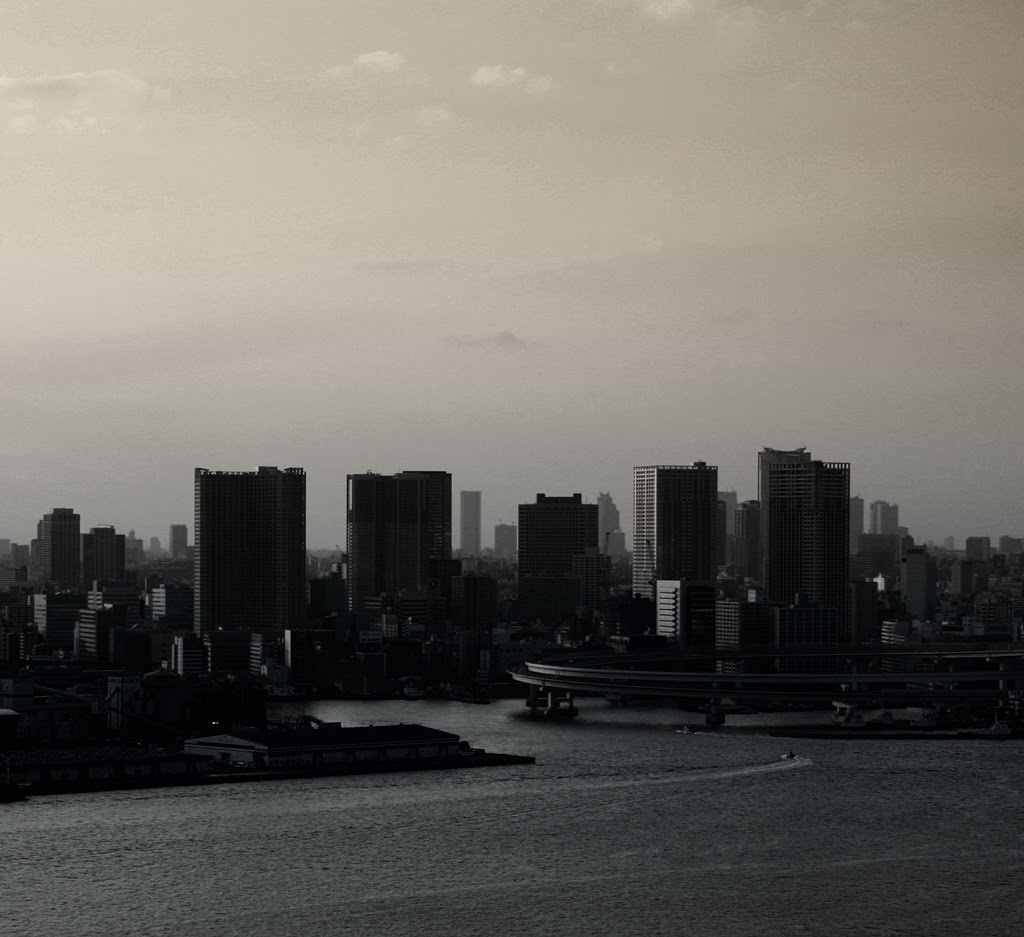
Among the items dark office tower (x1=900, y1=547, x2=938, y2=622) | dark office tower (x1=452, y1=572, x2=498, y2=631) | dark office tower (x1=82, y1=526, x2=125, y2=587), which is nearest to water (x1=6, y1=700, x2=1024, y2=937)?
dark office tower (x1=452, y1=572, x2=498, y2=631)

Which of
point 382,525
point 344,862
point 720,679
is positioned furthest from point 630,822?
point 382,525

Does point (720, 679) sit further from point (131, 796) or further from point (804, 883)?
point (804, 883)

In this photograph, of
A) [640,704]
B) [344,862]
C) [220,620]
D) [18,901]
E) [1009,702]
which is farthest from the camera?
[220,620]

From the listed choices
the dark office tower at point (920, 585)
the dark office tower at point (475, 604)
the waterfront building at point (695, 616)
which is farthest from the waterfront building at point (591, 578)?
the waterfront building at point (695, 616)

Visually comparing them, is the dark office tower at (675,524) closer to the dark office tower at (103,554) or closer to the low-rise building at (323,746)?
the dark office tower at (103,554)

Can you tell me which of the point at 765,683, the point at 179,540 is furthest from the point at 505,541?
A: the point at 765,683

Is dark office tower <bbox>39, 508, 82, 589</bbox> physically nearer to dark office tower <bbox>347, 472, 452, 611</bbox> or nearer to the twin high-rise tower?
dark office tower <bbox>347, 472, 452, 611</bbox>

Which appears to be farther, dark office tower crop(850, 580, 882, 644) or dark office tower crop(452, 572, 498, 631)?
dark office tower crop(850, 580, 882, 644)
